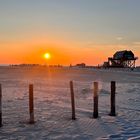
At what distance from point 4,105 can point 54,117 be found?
164 inches

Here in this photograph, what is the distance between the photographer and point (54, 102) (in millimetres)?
20469

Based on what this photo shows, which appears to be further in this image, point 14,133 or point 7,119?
point 7,119

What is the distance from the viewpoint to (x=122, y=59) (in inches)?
4491

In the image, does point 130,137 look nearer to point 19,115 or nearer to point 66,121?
point 66,121

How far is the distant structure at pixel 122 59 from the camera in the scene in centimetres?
11300

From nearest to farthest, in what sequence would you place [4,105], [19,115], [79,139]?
1. [79,139]
2. [19,115]
3. [4,105]

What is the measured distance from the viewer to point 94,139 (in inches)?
471

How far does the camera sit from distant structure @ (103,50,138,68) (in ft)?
371

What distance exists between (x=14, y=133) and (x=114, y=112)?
5.52 meters

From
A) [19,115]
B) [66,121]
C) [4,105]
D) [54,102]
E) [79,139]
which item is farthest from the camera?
[54,102]

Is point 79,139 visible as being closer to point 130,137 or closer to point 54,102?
point 130,137

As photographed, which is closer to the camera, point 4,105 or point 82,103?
point 4,105

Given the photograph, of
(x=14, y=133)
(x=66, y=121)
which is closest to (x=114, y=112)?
(x=66, y=121)

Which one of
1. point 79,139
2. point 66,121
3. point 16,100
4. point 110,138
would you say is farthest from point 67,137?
point 16,100
